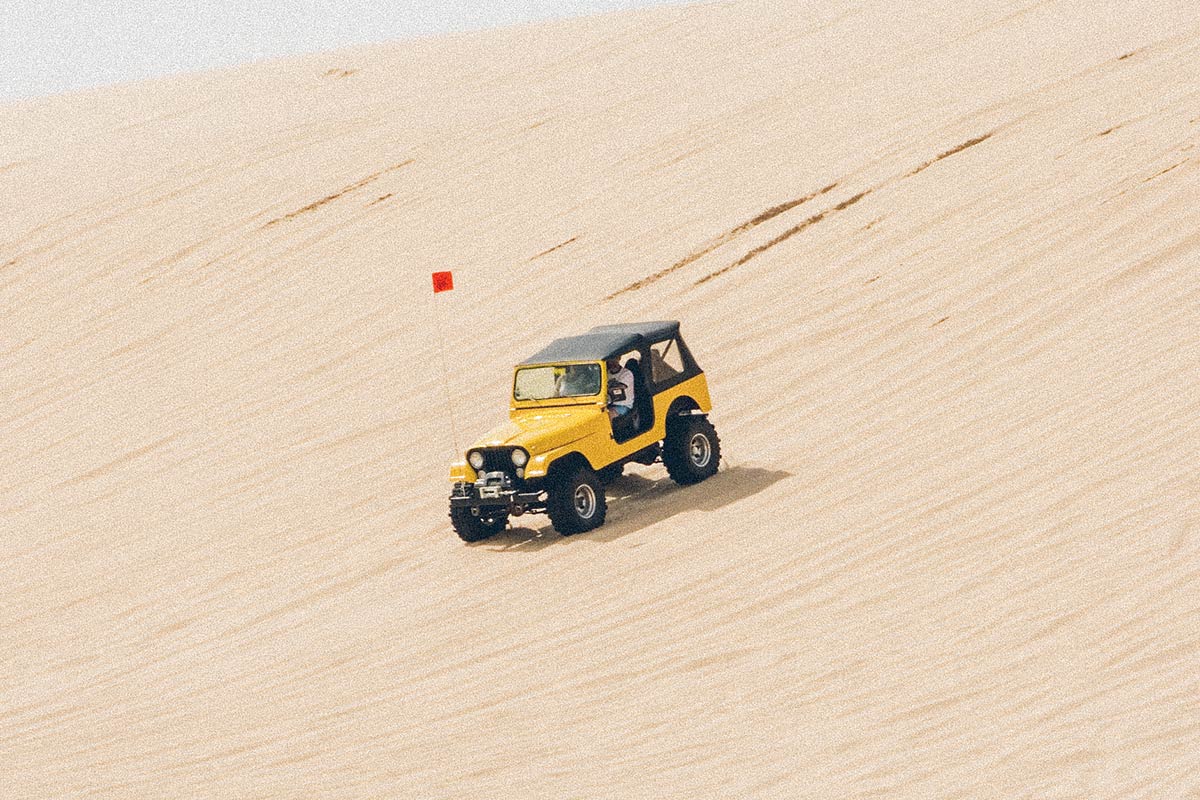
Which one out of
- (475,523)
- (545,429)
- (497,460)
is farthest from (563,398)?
(475,523)

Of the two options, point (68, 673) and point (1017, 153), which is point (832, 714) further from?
point (1017, 153)

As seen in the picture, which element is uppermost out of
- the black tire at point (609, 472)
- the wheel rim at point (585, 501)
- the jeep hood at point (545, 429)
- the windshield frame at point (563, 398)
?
the windshield frame at point (563, 398)

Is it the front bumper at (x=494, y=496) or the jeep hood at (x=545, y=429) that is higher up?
the jeep hood at (x=545, y=429)

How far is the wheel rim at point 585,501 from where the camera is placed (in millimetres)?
Result: 11586

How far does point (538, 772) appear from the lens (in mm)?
7535

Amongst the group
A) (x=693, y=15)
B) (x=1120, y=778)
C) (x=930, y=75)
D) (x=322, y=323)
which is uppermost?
(x=693, y=15)

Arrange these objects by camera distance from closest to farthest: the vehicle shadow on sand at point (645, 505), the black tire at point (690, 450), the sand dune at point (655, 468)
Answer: the sand dune at point (655, 468) → the vehicle shadow on sand at point (645, 505) → the black tire at point (690, 450)

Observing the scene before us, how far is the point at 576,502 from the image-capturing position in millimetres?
11578

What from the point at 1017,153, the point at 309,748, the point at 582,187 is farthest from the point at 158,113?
the point at 309,748

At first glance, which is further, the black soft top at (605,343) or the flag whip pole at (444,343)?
the flag whip pole at (444,343)

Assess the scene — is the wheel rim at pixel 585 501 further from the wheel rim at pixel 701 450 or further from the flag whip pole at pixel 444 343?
the flag whip pole at pixel 444 343

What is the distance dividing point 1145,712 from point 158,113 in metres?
26.3

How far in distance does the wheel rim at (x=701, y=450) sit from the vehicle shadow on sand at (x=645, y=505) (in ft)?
0.48

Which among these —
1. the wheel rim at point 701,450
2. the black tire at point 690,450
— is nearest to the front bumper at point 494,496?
the black tire at point 690,450
